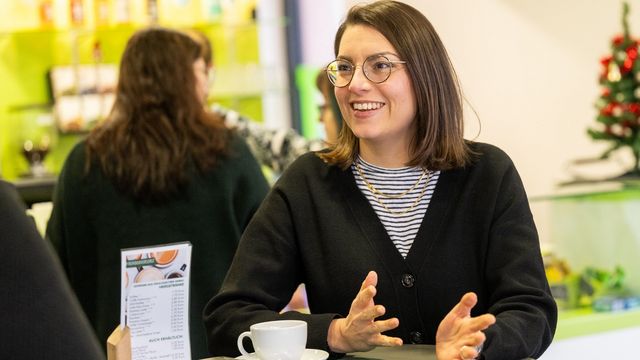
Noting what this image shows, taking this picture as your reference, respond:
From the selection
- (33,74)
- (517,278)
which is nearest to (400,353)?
(517,278)

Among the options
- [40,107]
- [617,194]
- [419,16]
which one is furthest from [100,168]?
[40,107]

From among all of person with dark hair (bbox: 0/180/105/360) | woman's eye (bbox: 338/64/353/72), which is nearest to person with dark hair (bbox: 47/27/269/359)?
woman's eye (bbox: 338/64/353/72)

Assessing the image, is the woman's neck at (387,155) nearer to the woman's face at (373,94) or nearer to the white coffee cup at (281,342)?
the woman's face at (373,94)

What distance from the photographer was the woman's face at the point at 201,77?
3277 mm

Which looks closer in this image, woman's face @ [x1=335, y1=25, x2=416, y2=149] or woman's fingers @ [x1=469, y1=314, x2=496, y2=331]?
woman's fingers @ [x1=469, y1=314, x2=496, y2=331]

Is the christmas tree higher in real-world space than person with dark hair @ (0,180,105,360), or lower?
lower

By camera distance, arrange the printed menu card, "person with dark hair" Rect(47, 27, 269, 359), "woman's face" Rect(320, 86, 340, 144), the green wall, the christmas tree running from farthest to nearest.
→ the green wall → the christmas tree → "woman's face" Rect(320, 86, 340, 144) → "person with dark hair" Rect(47, 27, 269, 359) → the printed menu card

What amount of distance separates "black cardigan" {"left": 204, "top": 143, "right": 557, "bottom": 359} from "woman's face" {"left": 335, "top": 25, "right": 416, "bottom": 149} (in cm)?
13

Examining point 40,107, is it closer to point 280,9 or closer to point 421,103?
point 280,9

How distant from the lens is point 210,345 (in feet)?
6.97

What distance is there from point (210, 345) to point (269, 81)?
486cm

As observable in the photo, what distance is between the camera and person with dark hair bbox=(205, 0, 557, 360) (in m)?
2.09

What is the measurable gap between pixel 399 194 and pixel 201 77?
127 cm

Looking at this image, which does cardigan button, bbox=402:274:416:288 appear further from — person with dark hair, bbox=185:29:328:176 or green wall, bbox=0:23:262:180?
green wall, bbox=0:23:262:180
